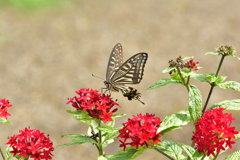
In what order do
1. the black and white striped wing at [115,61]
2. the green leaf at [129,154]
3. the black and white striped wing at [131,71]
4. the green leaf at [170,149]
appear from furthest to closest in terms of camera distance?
the black and white striped wing at [115,61]
the black and white striped wing at [131,71]
the green leaf at [170,149]
the green leaf at [129,154]

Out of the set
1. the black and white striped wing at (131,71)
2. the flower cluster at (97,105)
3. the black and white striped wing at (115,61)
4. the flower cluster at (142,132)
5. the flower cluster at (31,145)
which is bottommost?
the flower cluster at (142,132)

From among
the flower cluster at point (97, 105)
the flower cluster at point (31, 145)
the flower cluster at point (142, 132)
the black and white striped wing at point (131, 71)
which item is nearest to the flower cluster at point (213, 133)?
the flower cluster at point (142, 132)

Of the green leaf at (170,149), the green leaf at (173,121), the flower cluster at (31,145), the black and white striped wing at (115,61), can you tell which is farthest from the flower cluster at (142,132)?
the black and white striped wing at (115,61)

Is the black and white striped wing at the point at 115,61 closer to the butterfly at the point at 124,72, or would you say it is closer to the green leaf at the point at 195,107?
the butterfly at the point at 124,72

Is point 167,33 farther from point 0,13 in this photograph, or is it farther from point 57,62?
point 0,13

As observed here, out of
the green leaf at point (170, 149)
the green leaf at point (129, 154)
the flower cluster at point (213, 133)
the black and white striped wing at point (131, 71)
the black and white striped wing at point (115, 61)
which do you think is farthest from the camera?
the black and white striped wing at point (115, 61)

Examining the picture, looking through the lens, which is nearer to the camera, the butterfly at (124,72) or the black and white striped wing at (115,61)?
the butterfly at (124,72)

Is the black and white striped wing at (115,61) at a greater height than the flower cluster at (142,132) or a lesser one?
greater

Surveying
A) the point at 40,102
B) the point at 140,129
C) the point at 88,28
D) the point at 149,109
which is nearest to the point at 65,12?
the point at 88,28

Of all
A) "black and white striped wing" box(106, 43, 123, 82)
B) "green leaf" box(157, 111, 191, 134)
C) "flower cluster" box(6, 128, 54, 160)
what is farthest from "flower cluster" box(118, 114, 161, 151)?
"black and white striped wing" box(106, 43, 123, 82)
